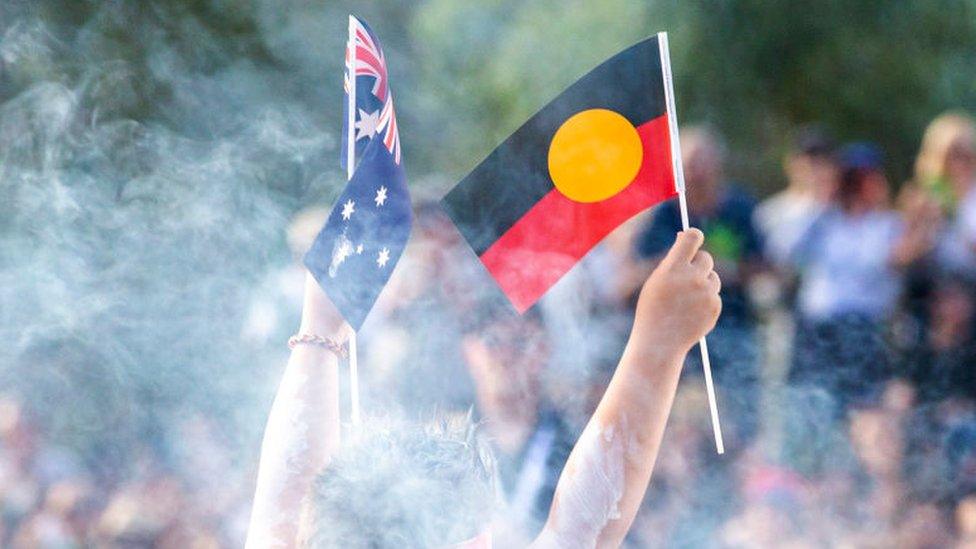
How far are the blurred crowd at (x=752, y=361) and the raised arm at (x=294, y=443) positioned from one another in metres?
0.95

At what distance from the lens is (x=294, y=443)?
233 cm

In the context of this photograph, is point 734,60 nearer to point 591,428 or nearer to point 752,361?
point 752,361

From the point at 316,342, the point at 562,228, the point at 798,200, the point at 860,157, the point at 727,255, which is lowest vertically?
the point at 316,342

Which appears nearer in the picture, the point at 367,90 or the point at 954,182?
the point at 367,90

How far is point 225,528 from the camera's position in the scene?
3.92 metres

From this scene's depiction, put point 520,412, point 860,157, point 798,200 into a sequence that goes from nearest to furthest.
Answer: point 520,412, point 798,200, point 860,157

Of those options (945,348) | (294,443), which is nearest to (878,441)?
(945,348)

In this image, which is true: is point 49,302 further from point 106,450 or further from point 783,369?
point 783,369

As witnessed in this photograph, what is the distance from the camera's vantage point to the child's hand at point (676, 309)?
229 cm

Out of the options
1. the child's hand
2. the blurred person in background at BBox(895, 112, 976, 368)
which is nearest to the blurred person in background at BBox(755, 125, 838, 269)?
the blurred person in background at BBox(895, 112, 976, 368)

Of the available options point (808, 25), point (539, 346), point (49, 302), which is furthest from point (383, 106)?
point (808, 25)

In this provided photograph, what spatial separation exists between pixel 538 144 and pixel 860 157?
5.82 ft

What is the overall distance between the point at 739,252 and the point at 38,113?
2.20m

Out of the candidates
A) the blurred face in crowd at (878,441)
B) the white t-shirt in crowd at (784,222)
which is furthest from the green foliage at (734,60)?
the blurred face in crowd at (878,441)
